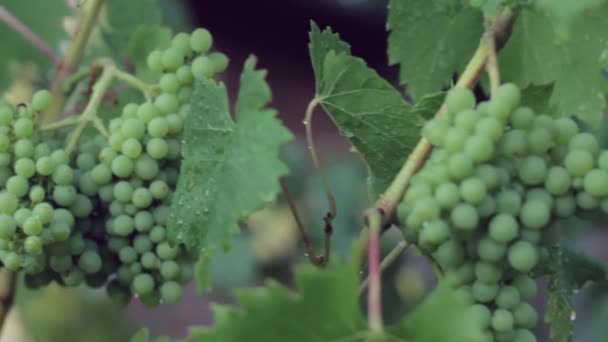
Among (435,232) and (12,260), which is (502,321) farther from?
(12,260)

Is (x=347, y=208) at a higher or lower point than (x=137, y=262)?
higher

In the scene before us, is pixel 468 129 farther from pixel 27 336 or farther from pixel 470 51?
pixel 27 336

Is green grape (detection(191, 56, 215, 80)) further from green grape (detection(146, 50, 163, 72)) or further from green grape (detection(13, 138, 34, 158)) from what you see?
green grape (detection(13, 138, 34, 158))

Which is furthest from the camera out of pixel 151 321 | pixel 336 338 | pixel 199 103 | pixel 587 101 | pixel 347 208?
pixel 151 321

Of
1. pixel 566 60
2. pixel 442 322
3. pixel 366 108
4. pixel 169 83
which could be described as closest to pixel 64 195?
pixel 169 83

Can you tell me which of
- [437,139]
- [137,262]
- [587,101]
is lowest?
[137,262]

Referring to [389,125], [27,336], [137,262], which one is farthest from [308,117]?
[27,336]

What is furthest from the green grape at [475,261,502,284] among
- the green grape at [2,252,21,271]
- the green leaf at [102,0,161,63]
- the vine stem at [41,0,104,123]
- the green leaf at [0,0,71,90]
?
the green leaf at [0,0,71,90]
